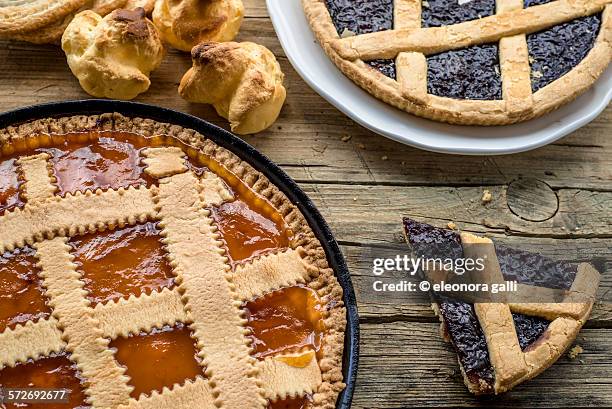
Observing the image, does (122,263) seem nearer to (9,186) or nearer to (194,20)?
(9,186)

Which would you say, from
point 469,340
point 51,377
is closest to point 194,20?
point 51,377

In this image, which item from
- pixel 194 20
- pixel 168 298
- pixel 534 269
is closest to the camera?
pixel 168 298

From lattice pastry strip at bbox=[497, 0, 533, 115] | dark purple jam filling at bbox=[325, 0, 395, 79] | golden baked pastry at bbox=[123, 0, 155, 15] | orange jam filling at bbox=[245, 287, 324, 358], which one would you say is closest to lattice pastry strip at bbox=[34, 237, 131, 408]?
orange jam filling at bbox=[245, 287, 324, 358]

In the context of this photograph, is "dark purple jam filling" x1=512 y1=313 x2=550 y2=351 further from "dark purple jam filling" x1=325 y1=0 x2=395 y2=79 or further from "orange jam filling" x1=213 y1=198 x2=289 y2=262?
"dark purple jam filling" x1=325 y1=0 x2=395 y2=79

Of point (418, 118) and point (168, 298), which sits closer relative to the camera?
point (168, 298)

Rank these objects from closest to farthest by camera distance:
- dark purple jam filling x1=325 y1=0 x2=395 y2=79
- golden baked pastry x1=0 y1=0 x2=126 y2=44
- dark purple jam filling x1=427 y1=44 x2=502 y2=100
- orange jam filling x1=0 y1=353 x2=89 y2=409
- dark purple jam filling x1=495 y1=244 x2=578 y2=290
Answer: orange jam filling x1=0 y1=353 x2=89 y2=409
dark purple jam filling x1=495 y1=244 x2=578 y2=290
golden baked pastry x1=0 y1=0 x2=126 y2=44
dark purple jam filling x1=427 y1=44 x2=502 y2=100
dark purple jam filling x1=325 y1=0 x2=395 y2=79

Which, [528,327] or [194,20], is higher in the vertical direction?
[194,20]

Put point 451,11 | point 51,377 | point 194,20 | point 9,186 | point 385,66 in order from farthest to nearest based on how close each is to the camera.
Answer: point 451,11
point 385,66
point 194,20
point 9,186
point 51,377
